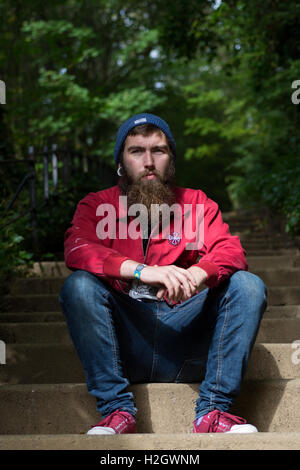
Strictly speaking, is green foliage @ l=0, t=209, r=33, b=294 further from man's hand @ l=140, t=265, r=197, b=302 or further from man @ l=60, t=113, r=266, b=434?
man's hand @ l=140, t=265, r=197, b=302

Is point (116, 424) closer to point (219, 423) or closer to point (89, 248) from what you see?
point (219, 423)

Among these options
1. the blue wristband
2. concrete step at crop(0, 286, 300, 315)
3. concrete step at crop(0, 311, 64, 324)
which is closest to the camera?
the blue wristband

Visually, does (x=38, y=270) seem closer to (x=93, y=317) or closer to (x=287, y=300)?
(x=287, y=300)

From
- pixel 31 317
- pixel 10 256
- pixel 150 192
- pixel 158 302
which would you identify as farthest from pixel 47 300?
pixel 158 302

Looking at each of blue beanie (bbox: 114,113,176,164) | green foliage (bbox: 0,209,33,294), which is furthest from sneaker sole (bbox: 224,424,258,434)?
green foliage (bbox: 0,209,33,294)

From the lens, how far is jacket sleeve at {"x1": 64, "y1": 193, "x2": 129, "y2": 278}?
6.63ft

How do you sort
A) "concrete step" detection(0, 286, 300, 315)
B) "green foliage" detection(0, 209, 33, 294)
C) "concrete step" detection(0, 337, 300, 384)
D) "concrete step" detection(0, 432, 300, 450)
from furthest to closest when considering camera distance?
"green foliage" detection(0, 209, 33, 294) < "concrete step" detection(0, 286, 300, 315) < "concrete step" detection(0, 337, 300, 384) < "concrete step" detection(0, 432, 300, 450)

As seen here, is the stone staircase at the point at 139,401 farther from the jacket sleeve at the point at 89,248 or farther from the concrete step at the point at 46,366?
the jacket sleeve at the point at 89,248

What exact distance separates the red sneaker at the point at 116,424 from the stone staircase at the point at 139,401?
0.12 m

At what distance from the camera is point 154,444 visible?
156 cm

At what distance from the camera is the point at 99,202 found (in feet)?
7.82

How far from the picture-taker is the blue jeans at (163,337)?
1.89 m

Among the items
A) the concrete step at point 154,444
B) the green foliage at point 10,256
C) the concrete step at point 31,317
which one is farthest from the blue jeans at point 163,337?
the green foliage at point 10,256

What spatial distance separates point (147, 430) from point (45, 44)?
434 inches
